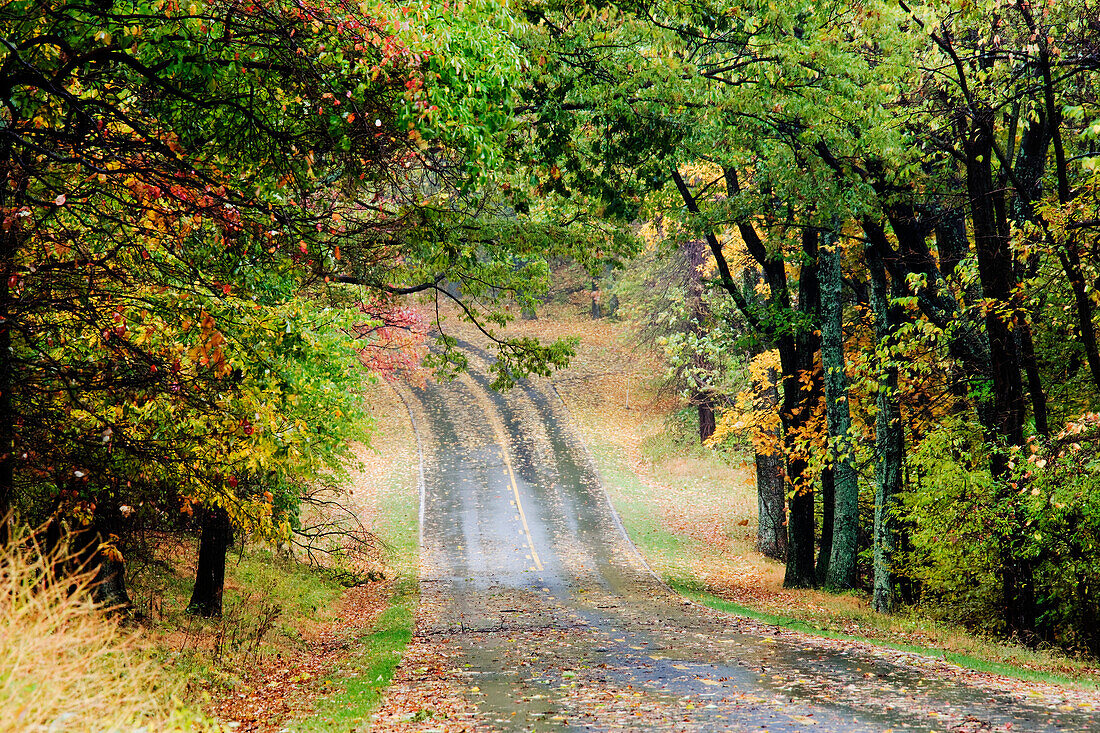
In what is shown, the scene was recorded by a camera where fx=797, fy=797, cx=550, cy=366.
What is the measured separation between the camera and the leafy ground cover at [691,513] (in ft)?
40.9

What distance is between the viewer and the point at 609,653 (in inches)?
458

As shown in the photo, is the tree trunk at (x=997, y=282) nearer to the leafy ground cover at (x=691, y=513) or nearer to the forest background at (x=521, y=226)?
the forest background at (x=521, y=226)

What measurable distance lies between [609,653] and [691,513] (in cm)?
1774

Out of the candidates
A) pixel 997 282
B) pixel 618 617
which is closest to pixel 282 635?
pixel 618 617

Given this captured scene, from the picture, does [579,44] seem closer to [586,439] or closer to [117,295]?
[117,295]

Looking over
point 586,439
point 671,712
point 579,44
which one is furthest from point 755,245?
point 586,439

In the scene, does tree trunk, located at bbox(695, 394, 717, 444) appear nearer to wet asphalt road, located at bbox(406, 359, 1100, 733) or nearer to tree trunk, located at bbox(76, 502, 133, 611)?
wet asphalt road, located at bbox(406, 359, 1100, 733)

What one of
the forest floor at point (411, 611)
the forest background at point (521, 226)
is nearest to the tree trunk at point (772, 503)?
the forest floor at point (411, 611)

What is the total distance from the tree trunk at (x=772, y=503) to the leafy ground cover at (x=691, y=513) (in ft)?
1.95

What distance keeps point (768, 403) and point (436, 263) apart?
12.9m

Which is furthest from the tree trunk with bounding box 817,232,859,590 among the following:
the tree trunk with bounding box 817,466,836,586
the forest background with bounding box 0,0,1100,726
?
the tree trunk with bounding box 817,466,836,586

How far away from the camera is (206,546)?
1326 cm

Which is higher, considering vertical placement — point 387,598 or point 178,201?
point 178,201

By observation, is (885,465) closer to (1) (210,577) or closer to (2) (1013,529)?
(2) (1013,529)
